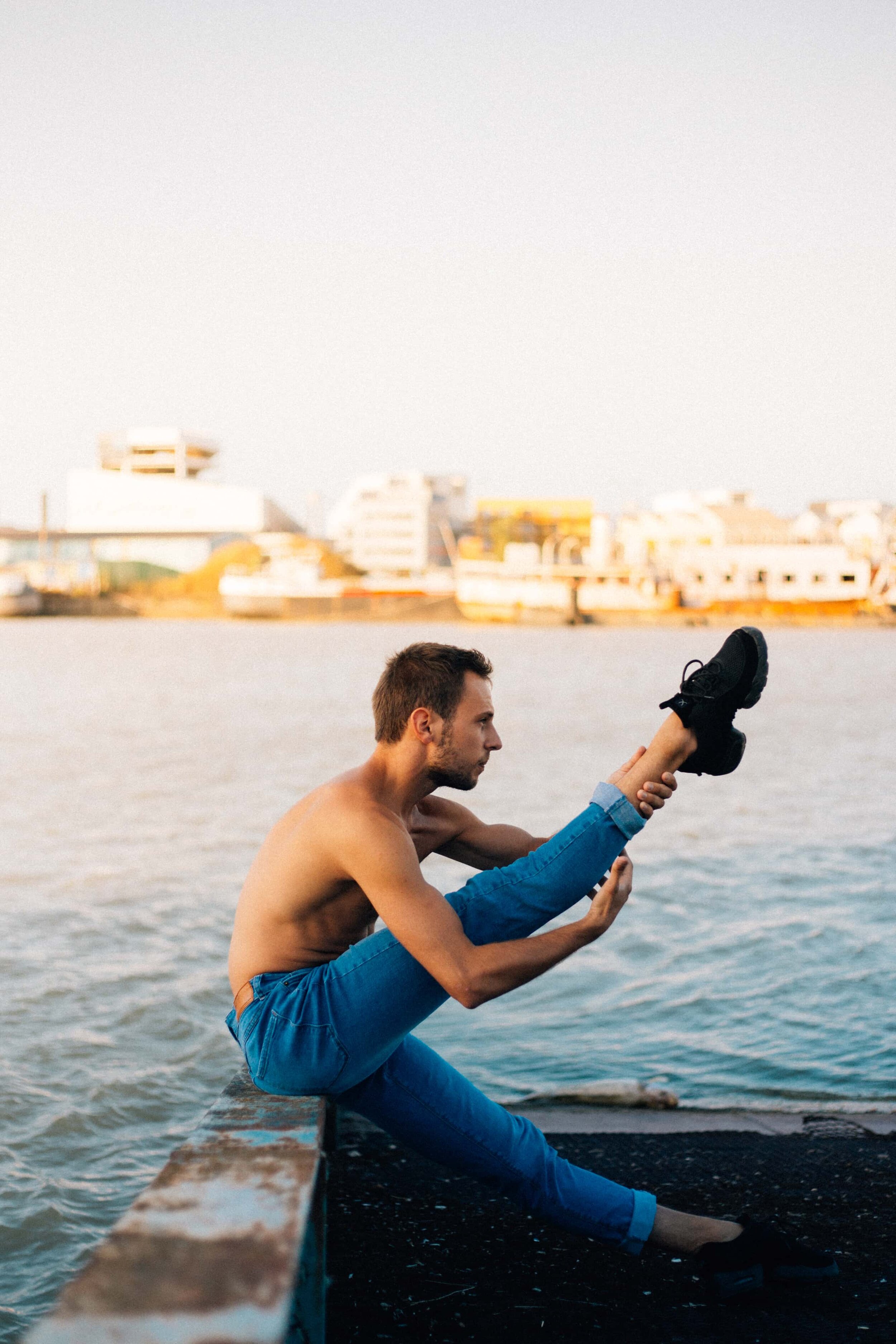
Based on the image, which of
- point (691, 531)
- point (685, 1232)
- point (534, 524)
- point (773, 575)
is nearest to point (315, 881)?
point (685, 1232)

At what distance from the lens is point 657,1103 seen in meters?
4.33

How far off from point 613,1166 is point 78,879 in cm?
699

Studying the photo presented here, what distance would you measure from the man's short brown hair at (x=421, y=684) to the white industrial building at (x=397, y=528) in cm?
10886

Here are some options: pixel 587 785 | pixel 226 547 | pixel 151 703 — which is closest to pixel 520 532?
pixel 226 547

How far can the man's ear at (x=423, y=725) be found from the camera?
2.44 metres

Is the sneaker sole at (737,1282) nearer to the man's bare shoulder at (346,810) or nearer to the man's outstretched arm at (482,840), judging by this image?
the man's outstretched arm at (482,840)

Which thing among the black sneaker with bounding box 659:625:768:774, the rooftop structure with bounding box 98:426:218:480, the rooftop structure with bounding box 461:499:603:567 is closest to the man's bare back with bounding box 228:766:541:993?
the black sneaker with bounding box 659:625:768:774

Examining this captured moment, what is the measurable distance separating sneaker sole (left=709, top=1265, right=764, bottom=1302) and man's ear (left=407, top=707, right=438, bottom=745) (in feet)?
4.05

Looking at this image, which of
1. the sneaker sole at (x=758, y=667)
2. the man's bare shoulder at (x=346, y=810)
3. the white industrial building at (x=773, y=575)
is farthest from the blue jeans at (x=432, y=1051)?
the white industrial building at (x=773, y=575)

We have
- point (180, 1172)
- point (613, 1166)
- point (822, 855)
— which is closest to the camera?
point (180, 1172)

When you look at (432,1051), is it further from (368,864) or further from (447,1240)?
(447,1240)

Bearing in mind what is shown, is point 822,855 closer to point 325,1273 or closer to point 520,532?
point 325,1273

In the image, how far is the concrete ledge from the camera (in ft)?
4.39

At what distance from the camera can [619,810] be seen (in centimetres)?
245
